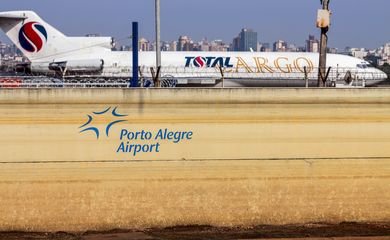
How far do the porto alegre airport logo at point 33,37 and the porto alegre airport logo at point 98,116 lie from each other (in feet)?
125

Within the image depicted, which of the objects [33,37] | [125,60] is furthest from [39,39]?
[125,60]

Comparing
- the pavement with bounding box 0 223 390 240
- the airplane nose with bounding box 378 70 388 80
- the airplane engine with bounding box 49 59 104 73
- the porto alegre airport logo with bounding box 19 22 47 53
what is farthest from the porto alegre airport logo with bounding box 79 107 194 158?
the porto alegre airport logo with bounding box 19 22 47 53

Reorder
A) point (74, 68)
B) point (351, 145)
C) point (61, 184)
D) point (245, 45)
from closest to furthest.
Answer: point (61, 184)
point (351, 145)
point (74, 68)
point (245, 45)

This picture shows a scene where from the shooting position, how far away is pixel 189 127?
49.1ft

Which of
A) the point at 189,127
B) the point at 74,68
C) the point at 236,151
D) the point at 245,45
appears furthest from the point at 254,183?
the point at 245,45

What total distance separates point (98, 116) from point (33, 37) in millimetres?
39079

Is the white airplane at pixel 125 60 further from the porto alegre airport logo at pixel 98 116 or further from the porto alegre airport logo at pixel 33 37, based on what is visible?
the porto alegre airport logo at pixel 98 116

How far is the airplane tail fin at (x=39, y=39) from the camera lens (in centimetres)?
5044

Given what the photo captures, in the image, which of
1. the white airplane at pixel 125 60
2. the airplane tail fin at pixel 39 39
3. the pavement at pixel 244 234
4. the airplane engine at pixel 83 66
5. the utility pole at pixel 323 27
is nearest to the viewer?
the pavement at pixel 244 234

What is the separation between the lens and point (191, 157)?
14930 millimetres

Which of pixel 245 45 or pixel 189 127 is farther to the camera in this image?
pixel 245 45

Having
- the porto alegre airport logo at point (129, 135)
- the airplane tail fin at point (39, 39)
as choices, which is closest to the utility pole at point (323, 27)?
the porto alegre airport logo at point (129, 135)

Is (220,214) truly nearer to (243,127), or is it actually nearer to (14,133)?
(243,127)

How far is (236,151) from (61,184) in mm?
3827
